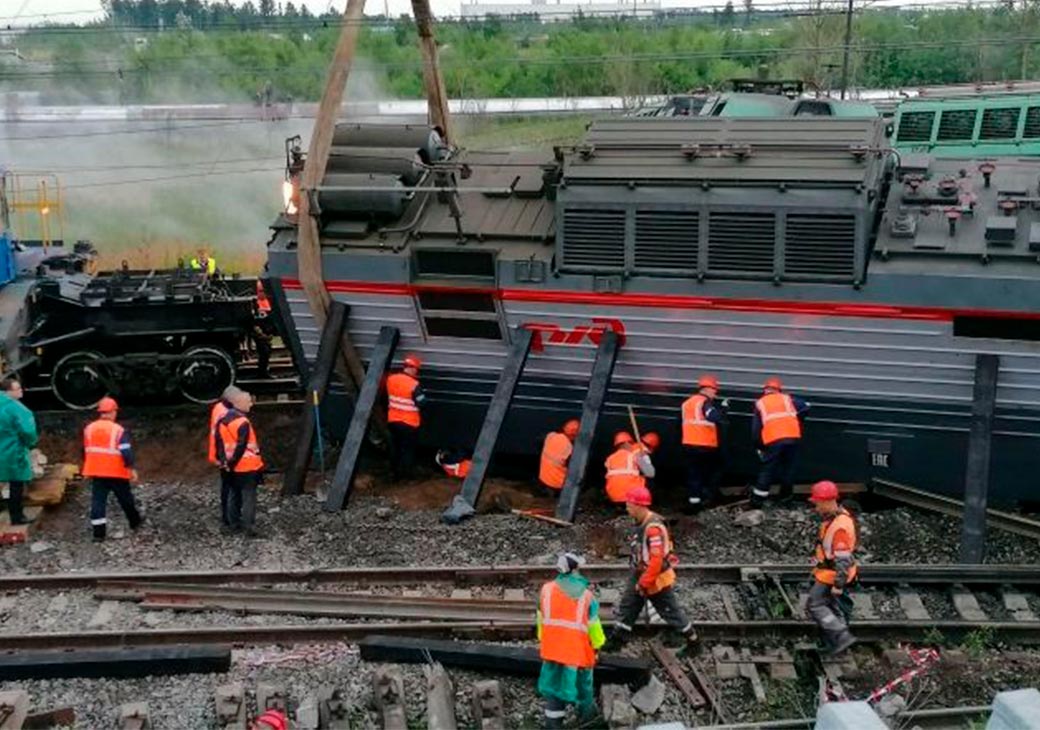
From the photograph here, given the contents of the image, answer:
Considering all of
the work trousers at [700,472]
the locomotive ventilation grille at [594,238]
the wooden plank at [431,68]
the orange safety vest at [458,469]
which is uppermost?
the wooden plank at [431,68]

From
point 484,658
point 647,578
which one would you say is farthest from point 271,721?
point 647,578

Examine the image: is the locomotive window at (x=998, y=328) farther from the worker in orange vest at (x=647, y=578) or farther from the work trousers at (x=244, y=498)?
the work trousers at (x=244, y=498)

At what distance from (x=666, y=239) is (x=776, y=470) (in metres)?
2.47

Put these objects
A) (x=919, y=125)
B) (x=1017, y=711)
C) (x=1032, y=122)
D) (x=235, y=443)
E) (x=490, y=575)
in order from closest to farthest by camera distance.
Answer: (x=1017, y=711) < (x=490, y=575) < (x=235, y=443) < (x=1032, y=122) < (x=919, y=125)

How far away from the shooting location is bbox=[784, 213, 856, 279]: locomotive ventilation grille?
10.0 metres

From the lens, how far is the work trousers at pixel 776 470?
10.5m

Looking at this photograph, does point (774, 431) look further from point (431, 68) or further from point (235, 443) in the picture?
point (431, 68)

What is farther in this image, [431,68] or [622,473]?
[431,68]

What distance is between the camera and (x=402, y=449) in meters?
12.2

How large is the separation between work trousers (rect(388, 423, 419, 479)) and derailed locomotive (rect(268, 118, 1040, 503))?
46 cm

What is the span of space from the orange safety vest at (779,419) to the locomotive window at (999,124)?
8.83 m

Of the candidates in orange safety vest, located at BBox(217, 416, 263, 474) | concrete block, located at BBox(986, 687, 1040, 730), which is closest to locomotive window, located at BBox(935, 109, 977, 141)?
orange safety vest, located at BBox(217, 416, 263, 474)

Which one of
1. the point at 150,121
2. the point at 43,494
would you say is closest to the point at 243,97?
the point at 150,121

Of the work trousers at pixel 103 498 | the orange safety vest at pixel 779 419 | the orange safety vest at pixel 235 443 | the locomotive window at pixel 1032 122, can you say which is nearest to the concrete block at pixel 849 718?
the orange safety vest at pixel 779 419
